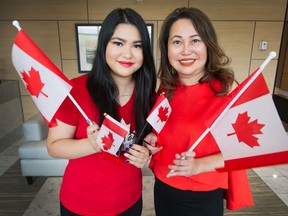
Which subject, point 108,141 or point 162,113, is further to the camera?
point 162,113

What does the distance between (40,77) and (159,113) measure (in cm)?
56

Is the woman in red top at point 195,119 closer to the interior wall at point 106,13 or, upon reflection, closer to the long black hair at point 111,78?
the long black hair at point 111,78

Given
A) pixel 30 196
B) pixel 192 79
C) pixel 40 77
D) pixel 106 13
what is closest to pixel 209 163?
pixel 192 79

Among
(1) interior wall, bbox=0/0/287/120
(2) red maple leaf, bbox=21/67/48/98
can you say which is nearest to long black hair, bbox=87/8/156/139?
(2) red maple leaf, bbox=21/67/48/98

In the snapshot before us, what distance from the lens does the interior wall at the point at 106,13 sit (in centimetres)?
349

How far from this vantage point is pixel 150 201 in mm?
2340

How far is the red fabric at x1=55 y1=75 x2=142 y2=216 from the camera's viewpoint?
1.02 m

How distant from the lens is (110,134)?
89 centimetres

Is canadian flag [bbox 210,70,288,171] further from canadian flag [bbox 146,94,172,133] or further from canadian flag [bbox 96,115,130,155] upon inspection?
canadian flag [bbox 96,115,130,155]

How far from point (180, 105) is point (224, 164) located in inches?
14.4

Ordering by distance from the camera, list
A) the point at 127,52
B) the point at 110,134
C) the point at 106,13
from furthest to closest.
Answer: the point at 106,13 → the point at 127,52 → the point at 110,134

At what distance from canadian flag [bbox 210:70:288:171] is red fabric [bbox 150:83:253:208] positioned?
138 mm

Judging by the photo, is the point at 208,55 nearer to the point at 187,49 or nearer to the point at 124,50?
the point at 187,49

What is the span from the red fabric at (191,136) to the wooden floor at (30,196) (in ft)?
4.23
